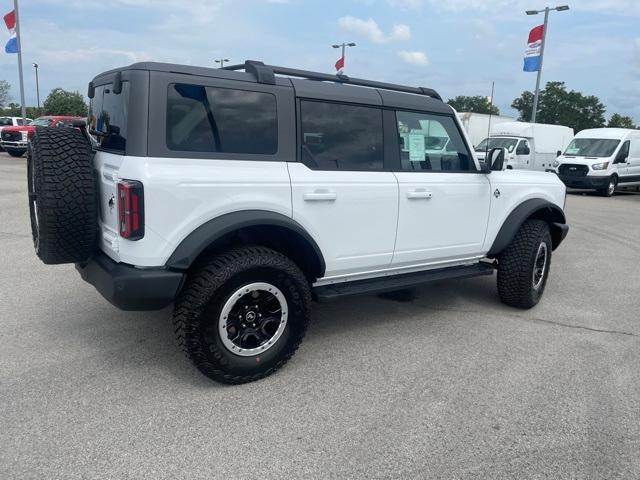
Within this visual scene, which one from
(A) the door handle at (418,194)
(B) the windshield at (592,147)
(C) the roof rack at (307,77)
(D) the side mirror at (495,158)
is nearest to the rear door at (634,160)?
(B) the windshield at (592,147)

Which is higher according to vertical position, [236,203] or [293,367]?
[236,203]

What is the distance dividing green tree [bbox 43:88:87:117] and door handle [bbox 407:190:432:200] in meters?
35.3

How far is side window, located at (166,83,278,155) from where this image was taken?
10.3 ft

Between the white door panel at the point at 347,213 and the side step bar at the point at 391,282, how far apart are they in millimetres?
130

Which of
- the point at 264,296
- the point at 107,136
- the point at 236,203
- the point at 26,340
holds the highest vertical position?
the point at 107,136

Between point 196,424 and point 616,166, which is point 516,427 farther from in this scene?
point 616,166

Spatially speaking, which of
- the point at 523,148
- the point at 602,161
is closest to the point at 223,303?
the point at 602,161

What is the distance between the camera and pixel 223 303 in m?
3.26

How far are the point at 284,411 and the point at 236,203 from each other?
1284 mm

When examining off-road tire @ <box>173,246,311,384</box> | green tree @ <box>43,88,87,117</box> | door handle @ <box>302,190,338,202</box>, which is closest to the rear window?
off-road tire @ <box>173,246,311,384</box>

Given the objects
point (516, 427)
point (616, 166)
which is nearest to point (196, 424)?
point (516, 427)

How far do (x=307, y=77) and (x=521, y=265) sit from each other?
262 centimetres

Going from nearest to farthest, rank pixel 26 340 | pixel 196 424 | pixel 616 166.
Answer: pixel 196 424
pixel 26 340
pixel 616 166

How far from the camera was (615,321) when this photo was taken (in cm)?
491
